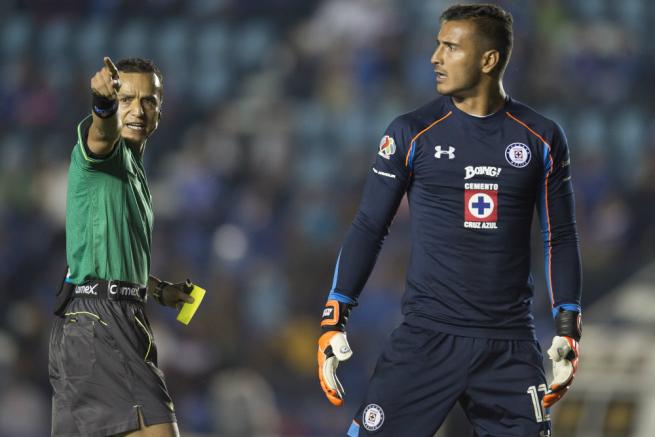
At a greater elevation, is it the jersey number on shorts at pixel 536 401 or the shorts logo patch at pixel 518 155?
the shorts logo patch at pixel 518 155

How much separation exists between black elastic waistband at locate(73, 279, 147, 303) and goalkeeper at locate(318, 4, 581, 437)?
698 mm

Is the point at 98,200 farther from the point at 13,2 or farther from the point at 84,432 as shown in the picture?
the point at 13,2

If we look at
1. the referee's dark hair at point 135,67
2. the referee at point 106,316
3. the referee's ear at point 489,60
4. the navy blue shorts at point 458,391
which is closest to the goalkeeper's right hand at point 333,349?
the navy blue shorts at point 458,391

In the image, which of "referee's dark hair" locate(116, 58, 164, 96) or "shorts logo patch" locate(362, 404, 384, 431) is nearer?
"shorts logo patch" locate(362, 404, 384, 431)

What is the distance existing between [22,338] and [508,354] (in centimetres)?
643

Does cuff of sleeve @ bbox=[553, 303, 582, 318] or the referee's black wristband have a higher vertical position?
the referee's black wristband

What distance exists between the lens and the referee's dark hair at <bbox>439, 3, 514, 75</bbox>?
389 cm

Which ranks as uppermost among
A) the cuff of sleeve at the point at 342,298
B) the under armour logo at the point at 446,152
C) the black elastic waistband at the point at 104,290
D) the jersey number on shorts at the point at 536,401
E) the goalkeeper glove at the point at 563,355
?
the under armour logo at the point at 446,152

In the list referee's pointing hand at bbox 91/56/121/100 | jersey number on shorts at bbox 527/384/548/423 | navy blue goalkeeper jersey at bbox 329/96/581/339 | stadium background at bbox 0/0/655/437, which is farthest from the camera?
stadium background at bbox 0/0/655/437

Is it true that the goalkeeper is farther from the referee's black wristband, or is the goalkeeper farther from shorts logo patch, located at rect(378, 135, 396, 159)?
the referee's black wristband

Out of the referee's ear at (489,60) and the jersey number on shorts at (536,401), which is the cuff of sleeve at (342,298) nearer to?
the jersey number on shorts at (536,401)

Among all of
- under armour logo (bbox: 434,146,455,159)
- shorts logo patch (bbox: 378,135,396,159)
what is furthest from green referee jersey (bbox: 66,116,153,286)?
under armour logo (bbox: 434,146,455,159)

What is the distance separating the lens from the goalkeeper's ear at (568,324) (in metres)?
3.86

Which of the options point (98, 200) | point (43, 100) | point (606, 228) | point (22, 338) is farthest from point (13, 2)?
point (98, 200)
